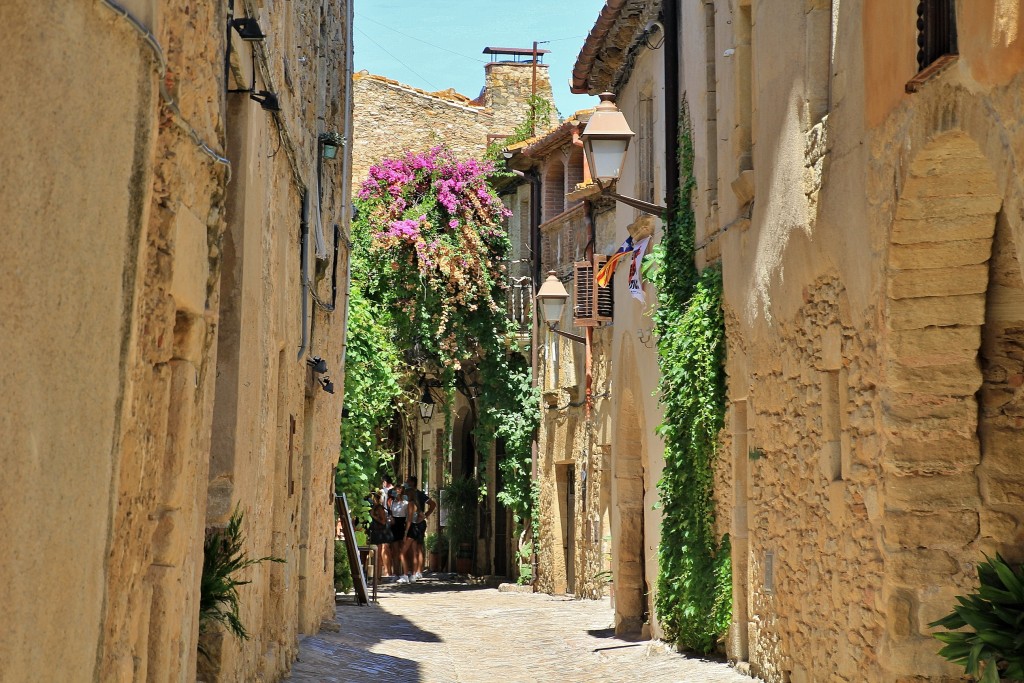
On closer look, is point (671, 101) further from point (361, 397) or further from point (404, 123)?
point (404, 123)

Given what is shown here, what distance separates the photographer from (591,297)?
18.1 m

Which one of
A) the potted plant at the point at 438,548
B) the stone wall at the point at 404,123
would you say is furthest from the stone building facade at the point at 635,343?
the potted plant at the point at 438,548

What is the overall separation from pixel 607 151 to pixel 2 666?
9.23 m

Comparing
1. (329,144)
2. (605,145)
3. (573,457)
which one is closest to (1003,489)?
(605,145)

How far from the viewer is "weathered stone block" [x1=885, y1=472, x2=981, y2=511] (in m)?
6.83

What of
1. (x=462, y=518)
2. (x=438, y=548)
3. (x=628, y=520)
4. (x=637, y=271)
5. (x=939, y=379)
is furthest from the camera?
(x=438, y=548)

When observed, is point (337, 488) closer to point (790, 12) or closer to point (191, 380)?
point (790, 12)

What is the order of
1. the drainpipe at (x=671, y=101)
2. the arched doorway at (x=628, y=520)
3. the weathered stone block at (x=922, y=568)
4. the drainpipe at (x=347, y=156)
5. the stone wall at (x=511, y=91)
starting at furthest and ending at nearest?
1. the stone wall at (x=511, y=91)
2. the drainpipe at (x=347, y=156)
3. the arched doorway at (x=628, y=520)
4. the drainpipe at (x=671, y=101)
5. the weathered stone block at (x=922, y=568)

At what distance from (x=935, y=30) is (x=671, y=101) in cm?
748

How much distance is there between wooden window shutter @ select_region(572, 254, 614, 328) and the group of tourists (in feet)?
20.1

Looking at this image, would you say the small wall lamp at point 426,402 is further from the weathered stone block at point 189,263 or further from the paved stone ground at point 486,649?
the weathered stone block at point 189,263

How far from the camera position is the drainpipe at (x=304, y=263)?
11102mm

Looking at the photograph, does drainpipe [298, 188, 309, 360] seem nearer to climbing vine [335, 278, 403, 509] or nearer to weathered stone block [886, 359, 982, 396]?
weathered stone block [886, 359, 982, 396]

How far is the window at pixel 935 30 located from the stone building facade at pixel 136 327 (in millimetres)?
3078
